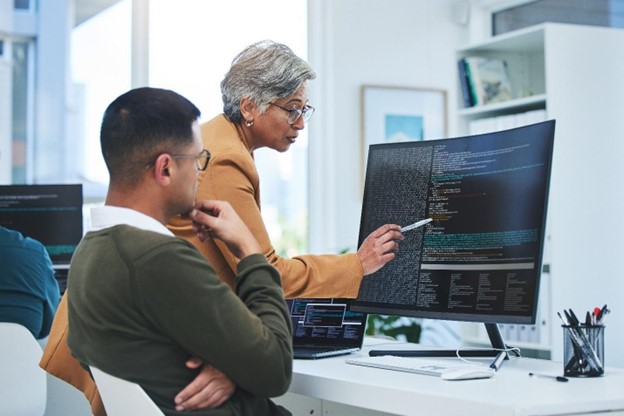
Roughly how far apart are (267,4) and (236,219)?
373 cm

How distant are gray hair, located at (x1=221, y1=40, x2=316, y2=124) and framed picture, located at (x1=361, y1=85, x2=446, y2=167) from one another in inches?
123

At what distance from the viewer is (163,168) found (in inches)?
63.0

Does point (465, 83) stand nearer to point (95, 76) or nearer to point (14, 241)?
point (95, 76)

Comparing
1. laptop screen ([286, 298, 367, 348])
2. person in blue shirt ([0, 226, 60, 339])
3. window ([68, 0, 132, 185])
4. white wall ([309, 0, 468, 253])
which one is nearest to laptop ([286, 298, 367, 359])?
laptop screen ([286, 298, 367, 348])

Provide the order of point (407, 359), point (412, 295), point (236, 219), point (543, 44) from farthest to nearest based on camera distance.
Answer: point (543, 44) < point (412, 295) < point (407, 359) < point (236, 219)

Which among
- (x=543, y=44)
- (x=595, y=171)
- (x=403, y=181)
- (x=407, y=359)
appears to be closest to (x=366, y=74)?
(x=543, y=44)

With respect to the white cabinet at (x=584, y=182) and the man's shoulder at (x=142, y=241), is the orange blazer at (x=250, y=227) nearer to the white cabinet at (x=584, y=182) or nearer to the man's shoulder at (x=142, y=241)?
the man's shoulder at (x=142, y=241)

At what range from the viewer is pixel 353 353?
225 centimetres

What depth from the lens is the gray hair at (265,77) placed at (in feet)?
7.25

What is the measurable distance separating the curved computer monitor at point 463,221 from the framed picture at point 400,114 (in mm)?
3033

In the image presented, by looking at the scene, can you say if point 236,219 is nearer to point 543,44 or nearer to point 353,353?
point 353,353

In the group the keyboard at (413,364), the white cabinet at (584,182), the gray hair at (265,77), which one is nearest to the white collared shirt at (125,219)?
the keyboard at (413,364)

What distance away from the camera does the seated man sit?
4.81 feet

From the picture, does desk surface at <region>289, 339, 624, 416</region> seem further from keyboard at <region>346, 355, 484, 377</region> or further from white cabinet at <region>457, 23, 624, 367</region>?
white cabinet at <region>457, 23, 624, 367</region>
